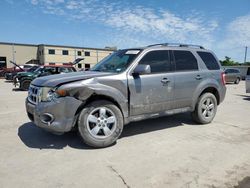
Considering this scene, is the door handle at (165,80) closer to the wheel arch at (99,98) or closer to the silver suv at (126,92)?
the silver suv at (126,92)

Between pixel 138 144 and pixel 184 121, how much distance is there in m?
2.33

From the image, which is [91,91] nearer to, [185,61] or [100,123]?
[100,123]

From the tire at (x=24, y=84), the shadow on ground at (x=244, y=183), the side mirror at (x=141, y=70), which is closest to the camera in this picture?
the shadow on ground at (x=244, y=183)

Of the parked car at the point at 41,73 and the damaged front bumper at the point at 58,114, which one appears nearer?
the damaged front bumper at the point at 58,114

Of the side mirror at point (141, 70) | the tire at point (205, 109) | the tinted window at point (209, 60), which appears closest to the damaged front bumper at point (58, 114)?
the side mirror at point (141, 70)

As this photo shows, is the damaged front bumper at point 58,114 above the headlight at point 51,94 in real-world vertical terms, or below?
below

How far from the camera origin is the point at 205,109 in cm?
611

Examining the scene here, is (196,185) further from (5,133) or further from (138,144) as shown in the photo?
(5,133)

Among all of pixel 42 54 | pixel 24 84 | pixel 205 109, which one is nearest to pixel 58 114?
pixel 205 109

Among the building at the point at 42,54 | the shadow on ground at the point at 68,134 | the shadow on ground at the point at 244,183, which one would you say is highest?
the building at the point at 42,54

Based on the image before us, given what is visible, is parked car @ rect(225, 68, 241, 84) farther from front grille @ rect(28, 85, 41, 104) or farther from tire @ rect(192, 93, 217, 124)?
front grille @ rect(28, 85, 41, 104)

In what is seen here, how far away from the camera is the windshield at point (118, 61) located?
16.1 feet

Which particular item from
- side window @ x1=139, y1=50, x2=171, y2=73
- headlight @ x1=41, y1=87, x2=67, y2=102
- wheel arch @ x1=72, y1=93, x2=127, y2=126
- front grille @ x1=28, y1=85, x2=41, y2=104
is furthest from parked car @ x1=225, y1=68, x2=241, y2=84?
headlight @ x1=41, y1=87, x2=67, y2=102

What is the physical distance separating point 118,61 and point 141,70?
85 centimetres
